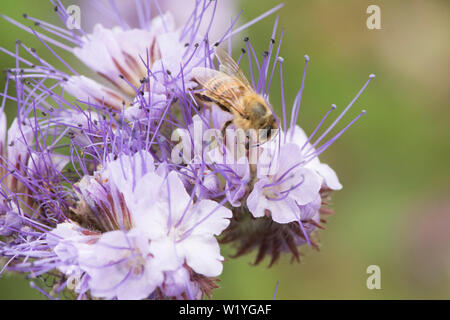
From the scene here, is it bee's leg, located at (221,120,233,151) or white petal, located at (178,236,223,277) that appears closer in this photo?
white petal, located at (178,236,223,277)

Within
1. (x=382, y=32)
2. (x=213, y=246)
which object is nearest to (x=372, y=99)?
(x=382, y=32)

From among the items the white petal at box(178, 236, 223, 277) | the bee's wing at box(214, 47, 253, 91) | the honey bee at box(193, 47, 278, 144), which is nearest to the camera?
the white petal at box(178, 236, 223, 277)

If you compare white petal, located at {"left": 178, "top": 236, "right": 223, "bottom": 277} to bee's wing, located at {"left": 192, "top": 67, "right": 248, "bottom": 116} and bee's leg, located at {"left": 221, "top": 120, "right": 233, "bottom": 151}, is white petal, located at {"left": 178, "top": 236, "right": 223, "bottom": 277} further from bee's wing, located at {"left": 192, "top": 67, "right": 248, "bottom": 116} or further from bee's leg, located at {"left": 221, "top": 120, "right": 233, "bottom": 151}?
bee's wing, located at {"left": 192, "top": 67, "right": 248, "bottom": 116}

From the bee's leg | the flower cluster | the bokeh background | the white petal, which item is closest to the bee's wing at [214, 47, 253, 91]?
the flower cluster

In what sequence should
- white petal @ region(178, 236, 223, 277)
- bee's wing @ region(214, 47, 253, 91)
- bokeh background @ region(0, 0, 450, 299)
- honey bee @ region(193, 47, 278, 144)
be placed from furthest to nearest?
1. bokeh background @ region(0, 0, 450, 299)
2. bee's wing @ region(214, 47, 253, 91)
3. honey bee @ region(193, 47, 278, 144)
4. white petal @ region(178, 236, 223, 277)

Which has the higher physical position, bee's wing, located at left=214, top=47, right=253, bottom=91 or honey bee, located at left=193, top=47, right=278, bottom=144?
bee's wing, located at left=214, top=47, right=253, bottom=91

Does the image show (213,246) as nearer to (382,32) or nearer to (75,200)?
(75,200)

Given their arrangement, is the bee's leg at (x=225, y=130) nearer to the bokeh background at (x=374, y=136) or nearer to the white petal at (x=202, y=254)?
the white petal at (x=202, y=254)
